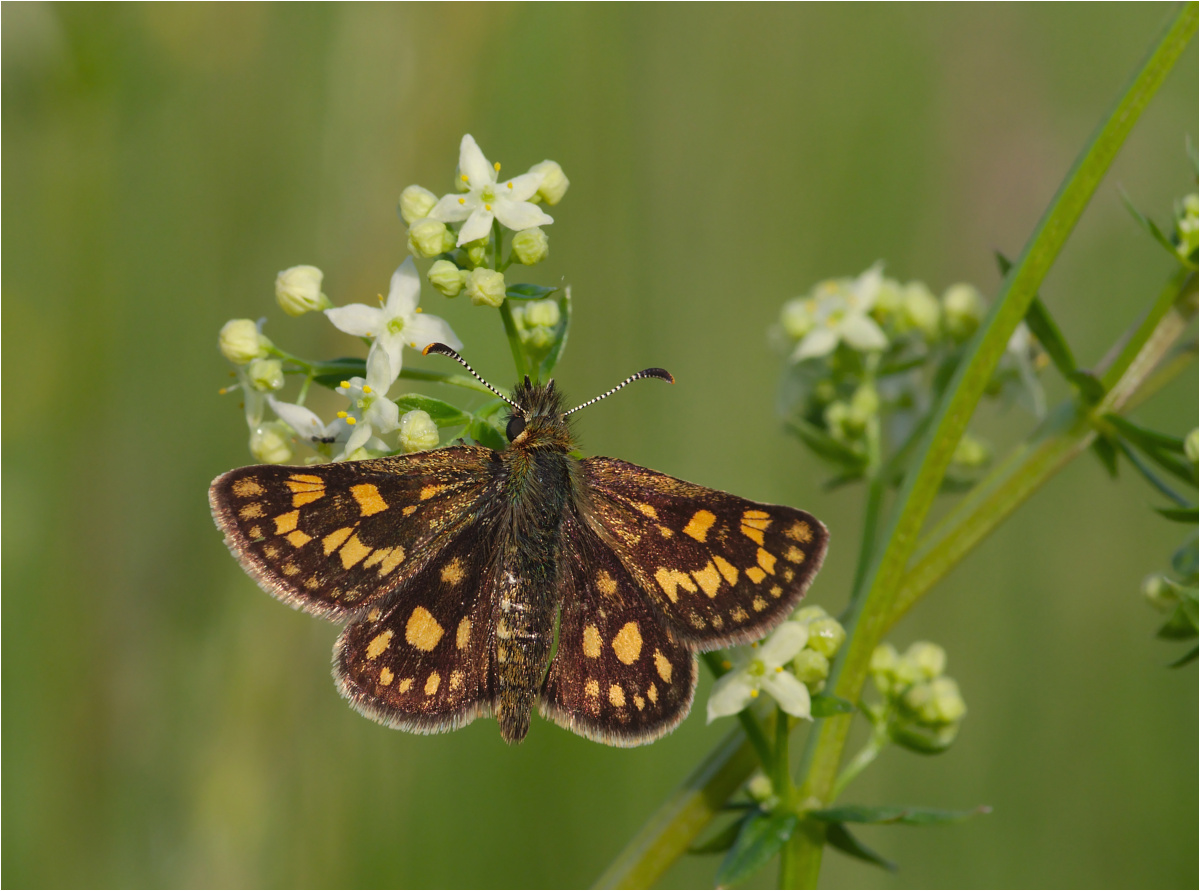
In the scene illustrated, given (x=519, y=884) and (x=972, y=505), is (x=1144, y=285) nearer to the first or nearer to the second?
(x=972, y=505)

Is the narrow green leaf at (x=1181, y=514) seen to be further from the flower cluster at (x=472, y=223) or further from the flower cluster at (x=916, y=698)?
the flower cluster at (x=472, y=223)

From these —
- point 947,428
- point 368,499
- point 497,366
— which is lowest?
point 368,499

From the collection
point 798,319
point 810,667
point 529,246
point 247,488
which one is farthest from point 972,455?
point 247,488

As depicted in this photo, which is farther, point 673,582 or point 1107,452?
point 1107,452

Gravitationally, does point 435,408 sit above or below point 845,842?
above

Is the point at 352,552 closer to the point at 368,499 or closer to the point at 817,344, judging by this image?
the point at 368,499

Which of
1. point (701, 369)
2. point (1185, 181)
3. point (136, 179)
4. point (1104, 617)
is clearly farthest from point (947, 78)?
point (136, 179)

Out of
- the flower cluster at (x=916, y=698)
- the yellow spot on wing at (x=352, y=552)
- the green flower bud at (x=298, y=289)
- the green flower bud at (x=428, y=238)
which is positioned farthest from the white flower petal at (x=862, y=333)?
the yellow spot on wing at (x=352, y=552)
